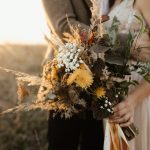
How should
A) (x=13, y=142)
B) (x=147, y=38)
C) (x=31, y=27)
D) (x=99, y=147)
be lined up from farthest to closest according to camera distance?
(x=31, y=27)
(x=13, y=142)
(x=99, y=147)
(x=147, y=38)

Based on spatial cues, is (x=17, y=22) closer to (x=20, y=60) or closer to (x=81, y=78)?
(x=20, y=60)

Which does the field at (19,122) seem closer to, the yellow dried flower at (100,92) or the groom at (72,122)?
the groom at (72,122)

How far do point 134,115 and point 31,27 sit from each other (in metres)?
6.59

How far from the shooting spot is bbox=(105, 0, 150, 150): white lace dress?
3086mm

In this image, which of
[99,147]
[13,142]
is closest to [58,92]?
[99,147]

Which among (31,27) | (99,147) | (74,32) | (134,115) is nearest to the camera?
(74,32)

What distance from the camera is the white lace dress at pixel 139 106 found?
3086mm

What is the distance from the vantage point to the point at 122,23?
3104 mm

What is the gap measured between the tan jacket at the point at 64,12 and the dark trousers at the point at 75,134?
510 millimetres

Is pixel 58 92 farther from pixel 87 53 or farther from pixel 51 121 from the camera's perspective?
pixel 51 121

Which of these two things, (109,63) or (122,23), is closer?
(109,63)

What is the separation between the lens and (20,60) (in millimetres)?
8188

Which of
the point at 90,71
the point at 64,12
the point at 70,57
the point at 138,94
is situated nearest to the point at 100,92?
the point at 90,71

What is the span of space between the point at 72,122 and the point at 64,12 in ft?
2.04
